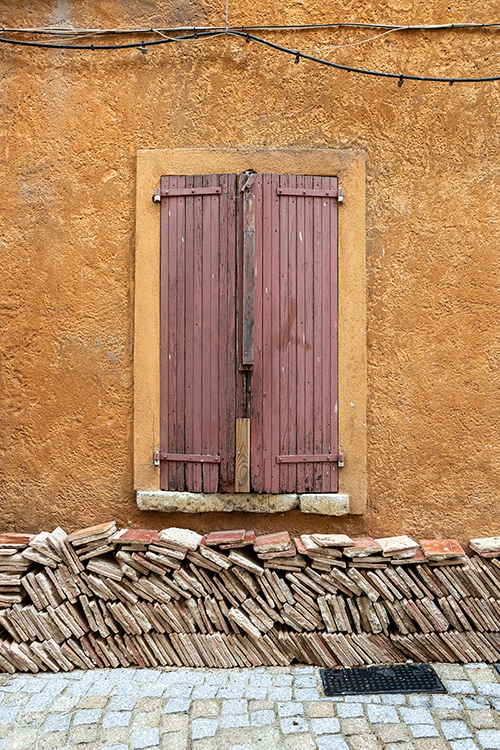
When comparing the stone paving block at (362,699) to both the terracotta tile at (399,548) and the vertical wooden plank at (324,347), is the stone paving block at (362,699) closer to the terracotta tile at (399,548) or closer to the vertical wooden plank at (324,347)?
the terracotta tile at (399,548)

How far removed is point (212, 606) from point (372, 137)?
3683 mm

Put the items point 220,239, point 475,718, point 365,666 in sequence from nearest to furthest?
point 475,718, point 365,666, point 220,239

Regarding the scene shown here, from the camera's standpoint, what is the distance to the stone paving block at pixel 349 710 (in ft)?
10.3

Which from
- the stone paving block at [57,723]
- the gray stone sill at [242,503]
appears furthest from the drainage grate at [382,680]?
the stone paving block at [57,723]

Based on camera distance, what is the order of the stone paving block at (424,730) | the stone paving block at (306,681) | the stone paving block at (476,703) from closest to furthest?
the stone paving block at (424,730) → the stone paving block at (476,703) → the stone paving block at (306,681)

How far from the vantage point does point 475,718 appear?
3.09 m

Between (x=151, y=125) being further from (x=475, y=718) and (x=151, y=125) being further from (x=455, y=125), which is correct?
(x=475, y=718)

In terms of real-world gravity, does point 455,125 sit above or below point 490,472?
above

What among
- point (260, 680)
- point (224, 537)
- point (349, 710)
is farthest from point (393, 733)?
point (224, 537)

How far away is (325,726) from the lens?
305cm

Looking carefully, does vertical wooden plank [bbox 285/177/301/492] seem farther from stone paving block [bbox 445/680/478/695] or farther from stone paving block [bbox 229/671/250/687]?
stone paving block [bbox 445/680/478/695]

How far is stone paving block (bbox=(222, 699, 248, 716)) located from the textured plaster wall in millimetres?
1166

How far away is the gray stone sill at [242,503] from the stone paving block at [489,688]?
1375 millimetres

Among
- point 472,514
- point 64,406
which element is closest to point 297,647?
point 472,514
